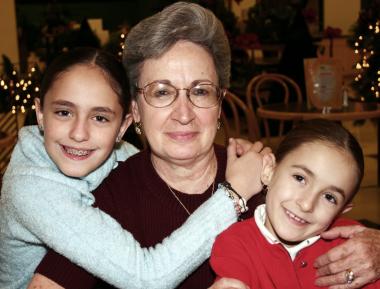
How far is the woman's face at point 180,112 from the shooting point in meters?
1.76

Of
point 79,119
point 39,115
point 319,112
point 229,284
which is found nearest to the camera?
point 229,284

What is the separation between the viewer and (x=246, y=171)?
172 cm

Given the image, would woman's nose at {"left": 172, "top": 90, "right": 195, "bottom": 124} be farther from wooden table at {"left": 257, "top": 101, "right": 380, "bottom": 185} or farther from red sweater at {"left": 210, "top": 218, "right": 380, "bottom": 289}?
wooden table at {"left": 257, "top": 101, "right": 380, "bottom": 185}

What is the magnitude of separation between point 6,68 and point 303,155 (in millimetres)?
3488

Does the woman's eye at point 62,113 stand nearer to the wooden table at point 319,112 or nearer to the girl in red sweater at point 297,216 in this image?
the girl in red sweater at point 297,216

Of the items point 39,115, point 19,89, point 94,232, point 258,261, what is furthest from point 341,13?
point 94,232

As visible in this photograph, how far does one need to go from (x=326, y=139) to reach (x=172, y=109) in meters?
0.49

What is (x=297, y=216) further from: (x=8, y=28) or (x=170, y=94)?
(x=8, y=28)

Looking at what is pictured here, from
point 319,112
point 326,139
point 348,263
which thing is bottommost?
point 319,112

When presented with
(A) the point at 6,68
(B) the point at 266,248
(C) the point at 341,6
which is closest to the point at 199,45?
(B) the point at 266,248

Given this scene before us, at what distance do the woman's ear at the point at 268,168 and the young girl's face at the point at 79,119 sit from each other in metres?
0.46

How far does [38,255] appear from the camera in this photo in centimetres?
173

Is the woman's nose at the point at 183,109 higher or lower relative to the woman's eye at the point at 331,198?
higher

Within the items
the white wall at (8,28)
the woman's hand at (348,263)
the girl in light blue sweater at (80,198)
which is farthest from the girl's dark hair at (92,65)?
the white wall at (8,28)
